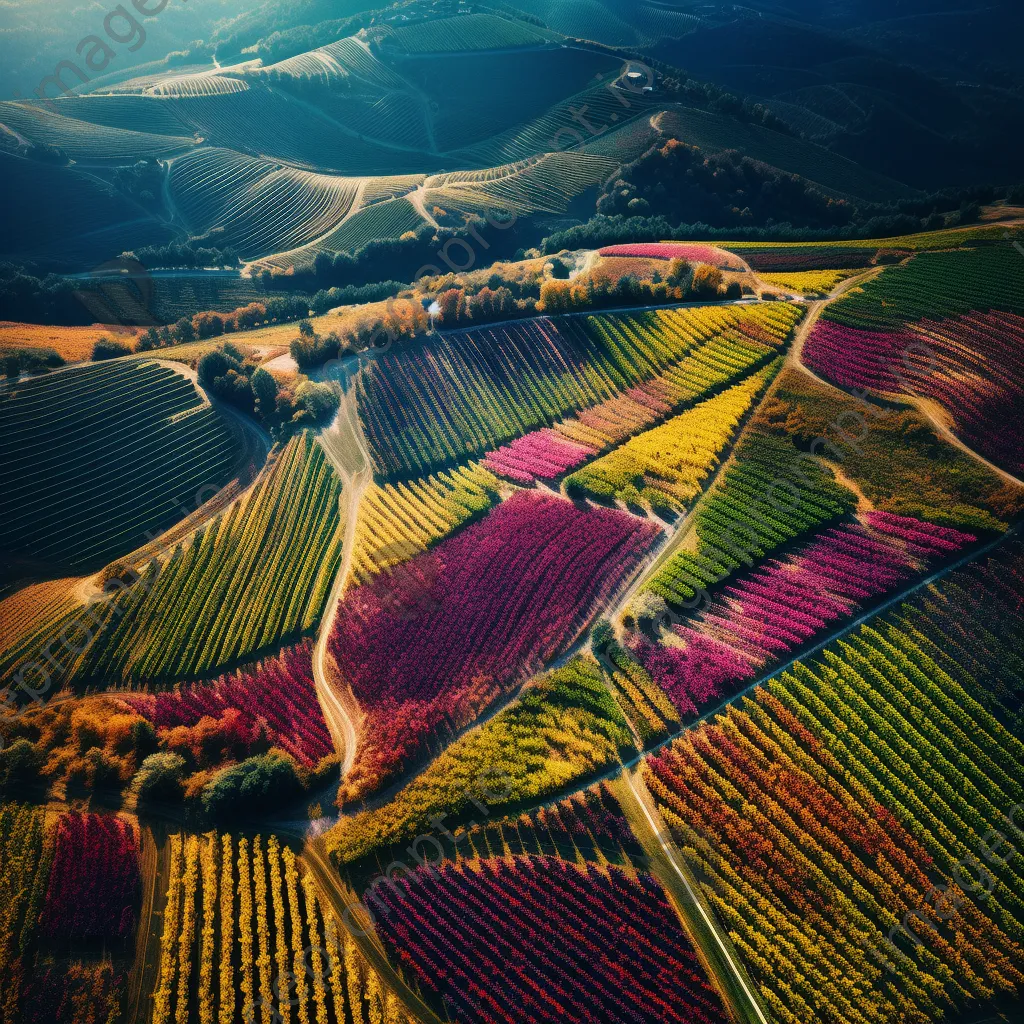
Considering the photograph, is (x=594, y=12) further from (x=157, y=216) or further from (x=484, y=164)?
(x=157, y=216)

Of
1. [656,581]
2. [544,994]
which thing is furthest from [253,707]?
[656,581]

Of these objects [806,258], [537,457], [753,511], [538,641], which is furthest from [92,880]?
[806,258]

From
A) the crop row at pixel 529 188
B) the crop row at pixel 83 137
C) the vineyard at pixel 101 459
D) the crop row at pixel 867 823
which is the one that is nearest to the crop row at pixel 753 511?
the crop row at pixel 867 823

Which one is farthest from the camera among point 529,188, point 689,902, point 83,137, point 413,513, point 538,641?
point 83,137

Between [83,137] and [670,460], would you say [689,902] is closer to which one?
[670,460]

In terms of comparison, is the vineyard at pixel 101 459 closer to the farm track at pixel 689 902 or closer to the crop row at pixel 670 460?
the crop row at pixel 670 460

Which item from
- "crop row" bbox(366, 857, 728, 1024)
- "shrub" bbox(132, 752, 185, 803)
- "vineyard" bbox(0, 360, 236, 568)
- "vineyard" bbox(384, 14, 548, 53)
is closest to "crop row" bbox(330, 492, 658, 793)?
"crop row" bbox(366, 857, 728, 1024)
